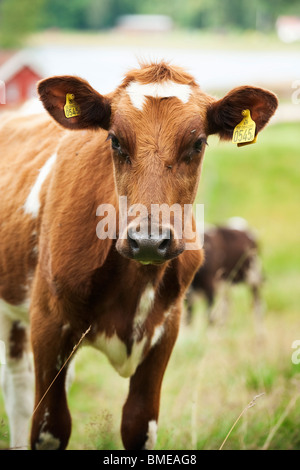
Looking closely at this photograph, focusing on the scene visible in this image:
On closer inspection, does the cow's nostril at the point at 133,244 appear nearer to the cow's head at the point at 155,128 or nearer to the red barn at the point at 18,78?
the cow's head at the point at 155,128

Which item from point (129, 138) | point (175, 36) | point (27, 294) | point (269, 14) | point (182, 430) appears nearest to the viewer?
point (129, 138)

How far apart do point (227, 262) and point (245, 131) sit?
9434mm

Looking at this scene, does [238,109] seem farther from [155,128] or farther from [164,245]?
[164,245]

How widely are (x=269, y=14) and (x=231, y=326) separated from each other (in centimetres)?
4636

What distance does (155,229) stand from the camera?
3553 millimetres

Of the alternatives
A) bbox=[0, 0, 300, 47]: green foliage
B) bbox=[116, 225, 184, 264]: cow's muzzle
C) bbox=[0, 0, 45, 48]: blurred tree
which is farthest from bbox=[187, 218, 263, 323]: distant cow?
bbox=[0, 0, 300, 47]: green foliage

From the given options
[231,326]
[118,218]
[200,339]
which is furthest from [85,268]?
[231,326]

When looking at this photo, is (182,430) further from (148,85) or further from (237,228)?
(237,228)

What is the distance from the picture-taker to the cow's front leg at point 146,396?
4.51 meters

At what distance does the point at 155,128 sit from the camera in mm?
3865

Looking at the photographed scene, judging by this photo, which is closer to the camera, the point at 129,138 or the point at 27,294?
the point at 129,138

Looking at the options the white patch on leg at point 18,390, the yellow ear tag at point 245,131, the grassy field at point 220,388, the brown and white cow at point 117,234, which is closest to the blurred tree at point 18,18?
the grassy field at point 220,388

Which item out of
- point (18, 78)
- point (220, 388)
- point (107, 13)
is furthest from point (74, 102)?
point (107, 13)
